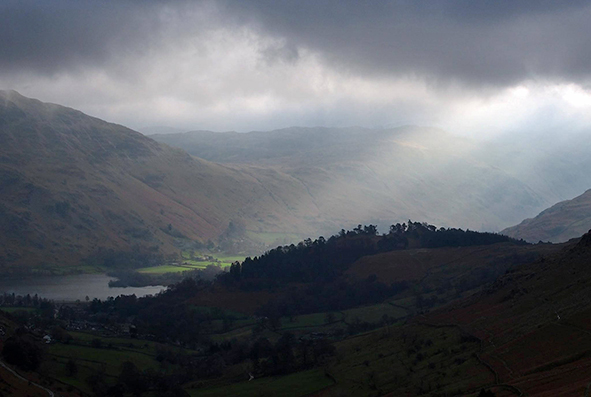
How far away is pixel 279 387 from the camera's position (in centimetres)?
8044

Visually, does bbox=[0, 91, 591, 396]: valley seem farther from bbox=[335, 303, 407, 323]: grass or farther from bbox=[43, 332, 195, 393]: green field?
bbox=[335, 303, 407, 323]: grass

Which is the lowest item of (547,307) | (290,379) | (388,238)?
(290,379)

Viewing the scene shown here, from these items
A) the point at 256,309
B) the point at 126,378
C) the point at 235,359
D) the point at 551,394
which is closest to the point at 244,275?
the point at 256,309

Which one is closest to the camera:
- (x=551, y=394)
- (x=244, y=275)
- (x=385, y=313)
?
(x=551, y=394)

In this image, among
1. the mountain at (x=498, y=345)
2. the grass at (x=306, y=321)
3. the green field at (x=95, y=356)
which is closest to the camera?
the mountain at (x=498, y=345)

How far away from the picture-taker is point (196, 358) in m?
108

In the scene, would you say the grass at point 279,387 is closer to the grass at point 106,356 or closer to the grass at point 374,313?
the grass at point 106,356

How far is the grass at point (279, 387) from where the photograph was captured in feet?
254

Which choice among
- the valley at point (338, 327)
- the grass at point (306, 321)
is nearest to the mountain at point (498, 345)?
the valley at point (338, 327)

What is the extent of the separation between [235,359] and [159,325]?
114ft

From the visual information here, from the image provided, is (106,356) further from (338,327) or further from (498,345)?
(498,345)

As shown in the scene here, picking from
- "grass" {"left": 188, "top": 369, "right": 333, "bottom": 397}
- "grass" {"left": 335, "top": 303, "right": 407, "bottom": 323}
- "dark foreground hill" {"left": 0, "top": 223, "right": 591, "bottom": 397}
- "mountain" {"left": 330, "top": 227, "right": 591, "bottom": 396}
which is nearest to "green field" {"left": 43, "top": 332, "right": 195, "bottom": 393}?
"dark foreground hill" {"left": 0, "top": 223, "right": 591, "bottom": 397}

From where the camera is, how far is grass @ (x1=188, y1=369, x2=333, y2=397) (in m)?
77.5

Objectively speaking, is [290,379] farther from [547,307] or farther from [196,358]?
[547,307]
